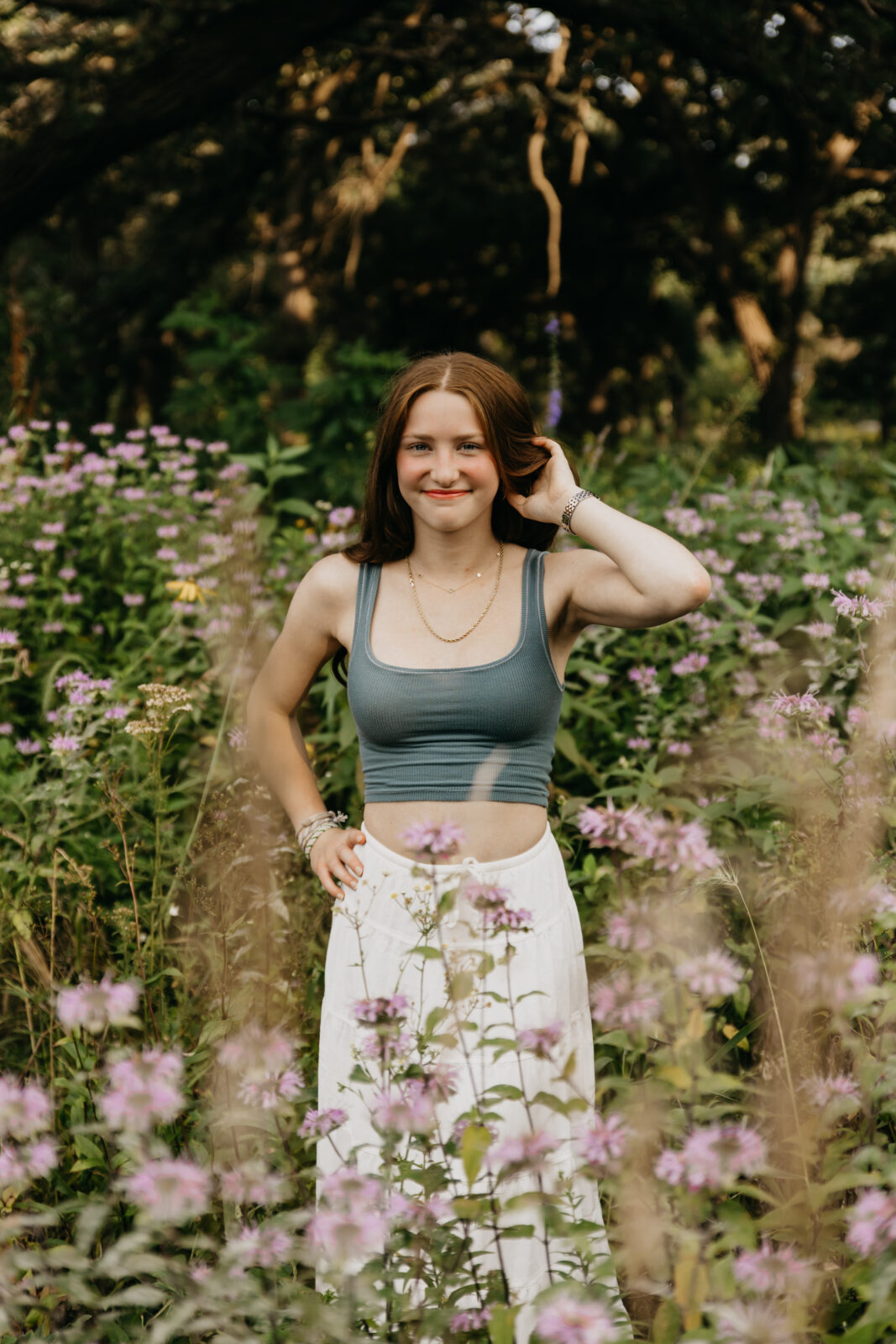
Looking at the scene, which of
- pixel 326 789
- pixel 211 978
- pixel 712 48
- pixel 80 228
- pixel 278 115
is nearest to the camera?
pixel 211 978

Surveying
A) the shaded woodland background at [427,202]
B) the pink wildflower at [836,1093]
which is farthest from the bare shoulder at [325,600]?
the shaded woodland background at [427,202]

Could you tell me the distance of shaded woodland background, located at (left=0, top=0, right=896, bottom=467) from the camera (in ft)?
19.1

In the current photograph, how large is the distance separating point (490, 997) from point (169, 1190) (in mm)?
809

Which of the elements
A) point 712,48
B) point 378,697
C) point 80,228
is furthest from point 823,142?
point 378,697

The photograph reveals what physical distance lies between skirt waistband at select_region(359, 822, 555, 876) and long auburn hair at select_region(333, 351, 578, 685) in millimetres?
475

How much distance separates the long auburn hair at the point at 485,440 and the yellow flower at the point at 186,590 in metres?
0.83

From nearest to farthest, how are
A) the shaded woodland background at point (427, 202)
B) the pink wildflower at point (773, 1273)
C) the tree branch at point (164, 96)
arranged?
the pink wildflower at point (773, 1273)
the tree branch at point (164, 96)
the shaded woodland background at point (427, 202)

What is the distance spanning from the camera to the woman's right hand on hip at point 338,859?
193 cm

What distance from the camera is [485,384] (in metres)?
1.97

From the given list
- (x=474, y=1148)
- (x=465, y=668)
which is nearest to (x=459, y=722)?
(x=465, y=668)

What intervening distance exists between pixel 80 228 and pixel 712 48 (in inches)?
213

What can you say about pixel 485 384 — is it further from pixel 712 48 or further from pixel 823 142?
pixel 823 142

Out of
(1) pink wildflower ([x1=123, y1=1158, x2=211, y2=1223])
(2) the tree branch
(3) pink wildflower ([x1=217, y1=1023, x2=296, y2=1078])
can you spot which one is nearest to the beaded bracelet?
(3) pink wildflower ([x1=217, y1=1023, x2=296, y2=1078])

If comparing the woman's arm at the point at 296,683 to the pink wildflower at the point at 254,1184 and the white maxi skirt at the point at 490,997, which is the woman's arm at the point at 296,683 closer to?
the white maxi skirt at the point at 490,997
